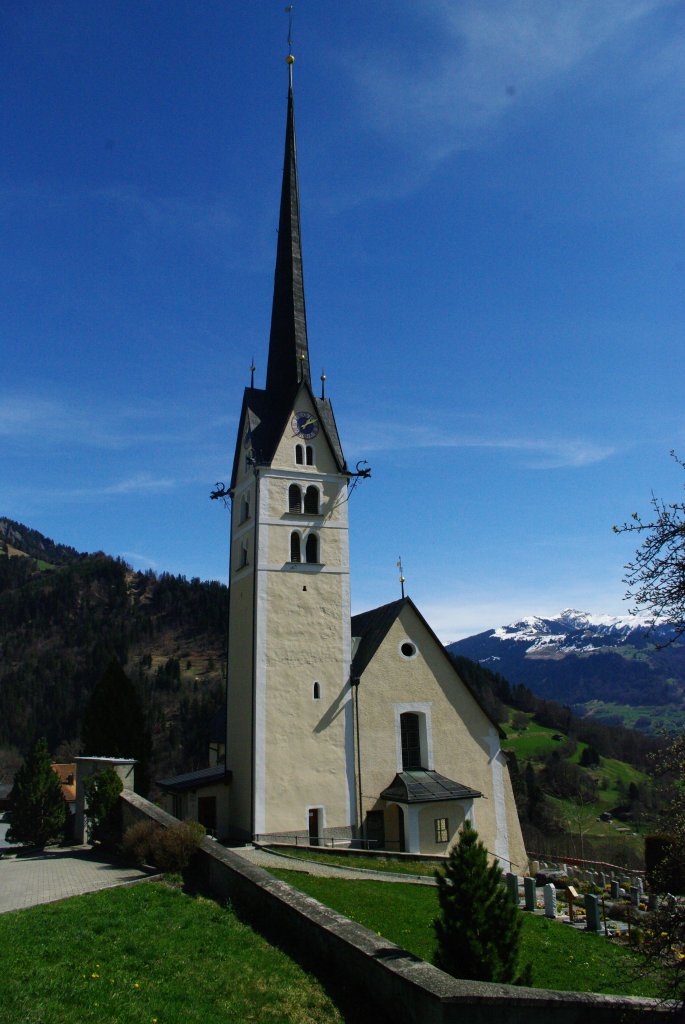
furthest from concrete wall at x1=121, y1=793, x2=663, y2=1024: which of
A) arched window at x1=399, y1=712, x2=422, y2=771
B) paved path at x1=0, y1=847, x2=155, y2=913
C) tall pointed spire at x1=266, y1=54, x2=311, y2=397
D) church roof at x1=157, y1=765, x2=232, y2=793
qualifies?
tall pointed spire at x1=266, y1=54, x2=311, y2=397

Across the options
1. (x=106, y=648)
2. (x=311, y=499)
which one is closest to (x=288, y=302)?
(x=311, y=499)

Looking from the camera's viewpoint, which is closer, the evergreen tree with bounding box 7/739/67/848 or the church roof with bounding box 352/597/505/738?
the evergreen tree with bounding box 7/739/67/848

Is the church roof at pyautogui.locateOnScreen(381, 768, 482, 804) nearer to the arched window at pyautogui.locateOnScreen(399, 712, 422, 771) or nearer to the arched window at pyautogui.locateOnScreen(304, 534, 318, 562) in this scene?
the arched window at pyautogui.locateOnScreen(399, 712, 422, 771)

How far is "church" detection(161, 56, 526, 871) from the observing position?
26.1m

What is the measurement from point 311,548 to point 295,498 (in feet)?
7.00

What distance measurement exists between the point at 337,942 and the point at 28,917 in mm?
4778

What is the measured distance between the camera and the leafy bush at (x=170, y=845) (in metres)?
14.2

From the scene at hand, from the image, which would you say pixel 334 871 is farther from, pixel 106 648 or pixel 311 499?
pixel 106 648

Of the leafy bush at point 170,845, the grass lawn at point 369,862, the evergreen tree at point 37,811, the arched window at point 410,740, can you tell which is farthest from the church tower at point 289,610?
the leafy bush at point 170,845

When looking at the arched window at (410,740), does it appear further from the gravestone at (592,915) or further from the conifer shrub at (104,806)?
the conifer shrub at (104,806)

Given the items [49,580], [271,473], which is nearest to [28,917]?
[271,473]

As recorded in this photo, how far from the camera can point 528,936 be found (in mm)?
15750

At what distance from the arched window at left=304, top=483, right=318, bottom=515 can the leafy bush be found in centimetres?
1589

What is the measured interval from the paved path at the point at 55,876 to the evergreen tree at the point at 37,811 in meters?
8.32
